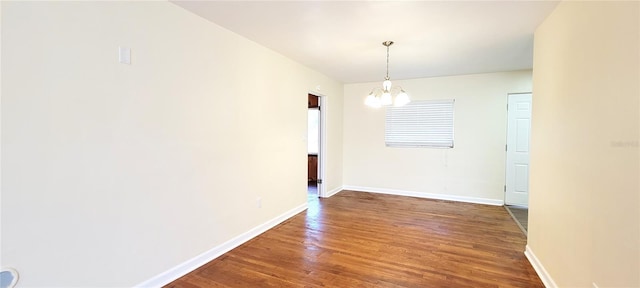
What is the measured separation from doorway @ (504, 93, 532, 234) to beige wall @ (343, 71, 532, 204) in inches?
3.7

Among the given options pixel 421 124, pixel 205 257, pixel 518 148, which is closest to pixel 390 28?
pixel 205 257

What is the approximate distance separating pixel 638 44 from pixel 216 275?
3.20 metres

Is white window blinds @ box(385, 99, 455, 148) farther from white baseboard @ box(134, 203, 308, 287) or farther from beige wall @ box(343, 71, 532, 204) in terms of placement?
white baseboard @ box(134, 203, 308, 287)

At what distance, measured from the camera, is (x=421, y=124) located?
18.2 ft

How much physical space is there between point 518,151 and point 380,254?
3.56m

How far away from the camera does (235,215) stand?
3.15m

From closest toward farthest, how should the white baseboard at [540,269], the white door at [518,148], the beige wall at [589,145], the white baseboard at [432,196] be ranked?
1. the beige wall at [589,145]
2. the white baseboard at [540,269]
3. the white door at [518,148]
4. the white baseboard at [432,196]

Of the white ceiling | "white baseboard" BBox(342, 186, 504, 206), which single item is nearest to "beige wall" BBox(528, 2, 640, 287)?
the white ceiling

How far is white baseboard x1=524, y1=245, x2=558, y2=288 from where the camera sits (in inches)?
89.4

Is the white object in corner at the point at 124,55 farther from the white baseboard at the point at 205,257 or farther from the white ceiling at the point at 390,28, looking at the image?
the white baseboard at the point at 205,257

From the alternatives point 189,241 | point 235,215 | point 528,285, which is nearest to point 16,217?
point 189,241

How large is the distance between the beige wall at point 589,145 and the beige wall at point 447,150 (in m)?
2.54

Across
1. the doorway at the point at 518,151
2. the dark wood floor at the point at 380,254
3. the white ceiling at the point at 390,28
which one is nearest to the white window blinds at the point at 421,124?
the doorway at the point at 518,151

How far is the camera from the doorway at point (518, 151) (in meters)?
4.76
